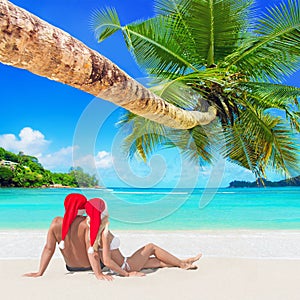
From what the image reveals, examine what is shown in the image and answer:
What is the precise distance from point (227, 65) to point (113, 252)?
17.7 feet

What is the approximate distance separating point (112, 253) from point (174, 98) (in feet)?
9.11

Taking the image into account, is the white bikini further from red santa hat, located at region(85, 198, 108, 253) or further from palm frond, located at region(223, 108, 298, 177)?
palm frond, located at region(223, 108, 298, 177)

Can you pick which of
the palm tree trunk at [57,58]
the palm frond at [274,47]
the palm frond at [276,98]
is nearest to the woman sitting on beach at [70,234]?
the palm tree trunk at [57,58]

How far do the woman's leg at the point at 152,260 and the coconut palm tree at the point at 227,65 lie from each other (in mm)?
3374

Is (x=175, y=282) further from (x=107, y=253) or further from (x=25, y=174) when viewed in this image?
(x=25, y=174)

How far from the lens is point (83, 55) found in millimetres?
2484

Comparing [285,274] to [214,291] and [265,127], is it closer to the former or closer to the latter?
[214,291]

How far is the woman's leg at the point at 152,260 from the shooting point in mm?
4727

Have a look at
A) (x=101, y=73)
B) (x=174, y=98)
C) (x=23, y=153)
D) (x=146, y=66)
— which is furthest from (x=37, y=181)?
(x=101, y=73)

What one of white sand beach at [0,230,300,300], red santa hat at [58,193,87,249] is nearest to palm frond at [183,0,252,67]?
white sand beach at [0,230,300,300]

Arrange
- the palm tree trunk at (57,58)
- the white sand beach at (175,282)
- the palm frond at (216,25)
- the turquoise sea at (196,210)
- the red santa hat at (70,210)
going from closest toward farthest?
1. the palm tree trunk at (57,58)
2. the white sand beach at (175,282)
3. the red santa hat at (70,210)
4. the palm frond at (216,25)
5. the turquoise sea at (196,210)

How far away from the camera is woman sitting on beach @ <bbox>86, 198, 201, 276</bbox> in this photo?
436 centimetres

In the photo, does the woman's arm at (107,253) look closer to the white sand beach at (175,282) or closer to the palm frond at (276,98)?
the white sand beach at (175,282)

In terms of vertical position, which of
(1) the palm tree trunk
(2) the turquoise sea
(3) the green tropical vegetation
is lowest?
(2) the turquoise sea
